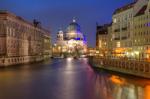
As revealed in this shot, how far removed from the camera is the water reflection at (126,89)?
1933 inches

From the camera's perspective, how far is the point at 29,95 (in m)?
52.0

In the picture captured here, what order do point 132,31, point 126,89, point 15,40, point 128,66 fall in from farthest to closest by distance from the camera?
point 15,40, point 132,31, point 128,66, point 126,89

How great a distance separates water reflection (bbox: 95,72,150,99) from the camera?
49.1m

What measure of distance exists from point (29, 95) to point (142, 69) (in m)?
24.5

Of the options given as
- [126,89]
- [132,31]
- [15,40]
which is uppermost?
[132,31]

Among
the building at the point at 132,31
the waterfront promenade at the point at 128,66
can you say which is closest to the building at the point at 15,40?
the building at the point at 132,31

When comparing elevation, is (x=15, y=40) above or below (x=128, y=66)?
above

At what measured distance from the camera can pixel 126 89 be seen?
182ft

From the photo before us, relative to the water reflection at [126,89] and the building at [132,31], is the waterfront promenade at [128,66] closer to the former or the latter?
the water reflection at [126,89]

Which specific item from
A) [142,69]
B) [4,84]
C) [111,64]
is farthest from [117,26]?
[4,84]

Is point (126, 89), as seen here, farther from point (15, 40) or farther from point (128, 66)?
point (15, 40)

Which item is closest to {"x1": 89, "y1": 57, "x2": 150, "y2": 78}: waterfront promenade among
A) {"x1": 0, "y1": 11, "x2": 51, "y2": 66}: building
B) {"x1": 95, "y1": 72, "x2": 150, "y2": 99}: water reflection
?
{"x1": 95, "y1": 72, "x2": 150, "y2": 99}: water reflection

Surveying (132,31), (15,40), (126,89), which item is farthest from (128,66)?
(15,40)

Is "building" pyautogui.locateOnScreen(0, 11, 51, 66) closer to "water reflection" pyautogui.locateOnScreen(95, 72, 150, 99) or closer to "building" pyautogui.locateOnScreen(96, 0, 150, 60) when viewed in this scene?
"building" pyautogui.locateOnScreen(96, 0, 150, 60)
